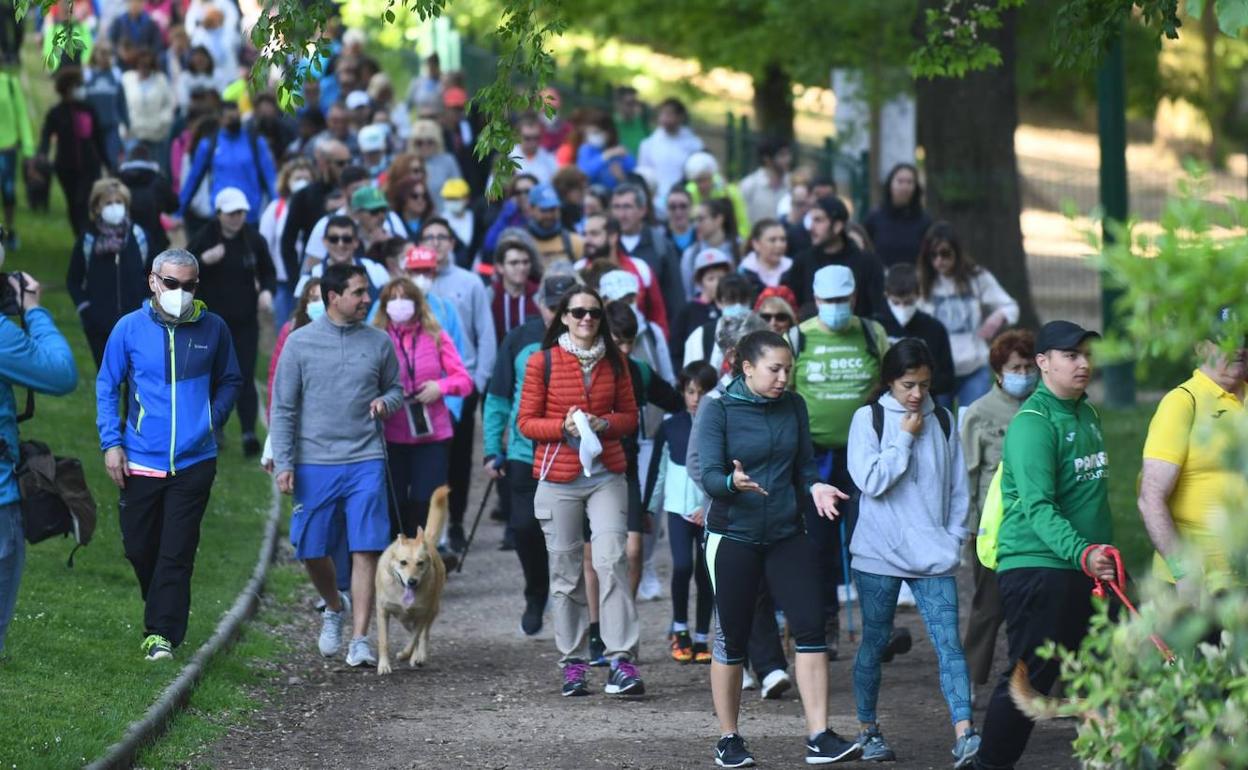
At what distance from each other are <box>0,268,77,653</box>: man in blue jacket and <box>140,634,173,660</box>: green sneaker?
1.03 m

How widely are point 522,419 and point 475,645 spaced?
1.89 m

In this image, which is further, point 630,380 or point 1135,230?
point 630,380

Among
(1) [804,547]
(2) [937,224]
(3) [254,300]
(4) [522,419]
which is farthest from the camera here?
(3) [254,300]

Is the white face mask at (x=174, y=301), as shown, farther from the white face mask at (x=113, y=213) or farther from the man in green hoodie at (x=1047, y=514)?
the white face mask at (x=113, y=213)

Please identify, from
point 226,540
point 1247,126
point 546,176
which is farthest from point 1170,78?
point 226,540

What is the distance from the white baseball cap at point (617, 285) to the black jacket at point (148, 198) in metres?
4.30

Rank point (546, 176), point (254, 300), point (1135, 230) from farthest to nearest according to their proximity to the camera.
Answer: point (546, 176)
point (254, 300)
point (1135, 230)

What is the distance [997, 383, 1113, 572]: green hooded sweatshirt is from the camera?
26.1 feet

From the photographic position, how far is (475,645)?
12.0 m

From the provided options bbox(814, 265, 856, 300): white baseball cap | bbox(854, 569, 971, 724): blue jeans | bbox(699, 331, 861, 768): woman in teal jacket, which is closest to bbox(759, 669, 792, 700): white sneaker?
bbox(854, 569, 971, 724): blue jeans

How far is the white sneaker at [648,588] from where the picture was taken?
524 inches

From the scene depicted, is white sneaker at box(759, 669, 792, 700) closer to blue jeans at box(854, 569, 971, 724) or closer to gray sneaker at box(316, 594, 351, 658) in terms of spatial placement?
blue jeans at box(854, 569, 971, 724)

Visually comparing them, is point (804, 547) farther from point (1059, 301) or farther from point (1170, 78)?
point (1170, 78)

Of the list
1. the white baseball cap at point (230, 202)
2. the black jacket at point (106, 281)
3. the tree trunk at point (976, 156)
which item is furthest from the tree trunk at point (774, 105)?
the black jacket at point (106, 281)
